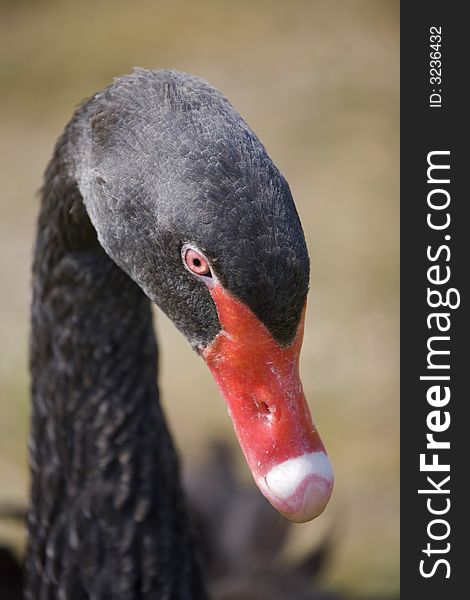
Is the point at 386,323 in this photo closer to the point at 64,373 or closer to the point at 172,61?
the point at 172,61

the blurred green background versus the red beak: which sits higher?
the blurred green background

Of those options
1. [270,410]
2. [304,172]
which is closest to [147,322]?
[270,410]

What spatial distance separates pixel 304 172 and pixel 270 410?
2.67 meters

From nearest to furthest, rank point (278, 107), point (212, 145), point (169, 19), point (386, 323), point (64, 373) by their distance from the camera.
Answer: point (212, 145)
point (64, 373)
point (386, 323)
point (278, 107)
point (169, 19)

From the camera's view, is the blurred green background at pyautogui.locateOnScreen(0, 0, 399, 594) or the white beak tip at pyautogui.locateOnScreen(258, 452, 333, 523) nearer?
the white beak tip at pyautogui.locateOnScreen(258, 452, 333, 523)

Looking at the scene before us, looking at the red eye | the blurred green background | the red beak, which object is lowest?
the red beak

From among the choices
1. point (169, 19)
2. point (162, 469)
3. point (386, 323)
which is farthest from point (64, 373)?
point (169, 19)

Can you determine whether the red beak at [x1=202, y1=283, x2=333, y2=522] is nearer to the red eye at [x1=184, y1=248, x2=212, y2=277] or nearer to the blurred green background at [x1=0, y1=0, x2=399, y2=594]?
the red eye at [x1=184, y1=248, x2=212, y2=277]

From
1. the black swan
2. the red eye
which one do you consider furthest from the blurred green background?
the red eye

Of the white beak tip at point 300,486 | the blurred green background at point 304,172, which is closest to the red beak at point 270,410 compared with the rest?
the white beak tip at point 300,486

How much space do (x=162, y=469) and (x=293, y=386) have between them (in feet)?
1.52

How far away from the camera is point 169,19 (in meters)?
4.56

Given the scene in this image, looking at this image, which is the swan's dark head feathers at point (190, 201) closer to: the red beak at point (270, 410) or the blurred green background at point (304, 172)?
the red beak at point (270, 410)

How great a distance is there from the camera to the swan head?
3.81 feet
